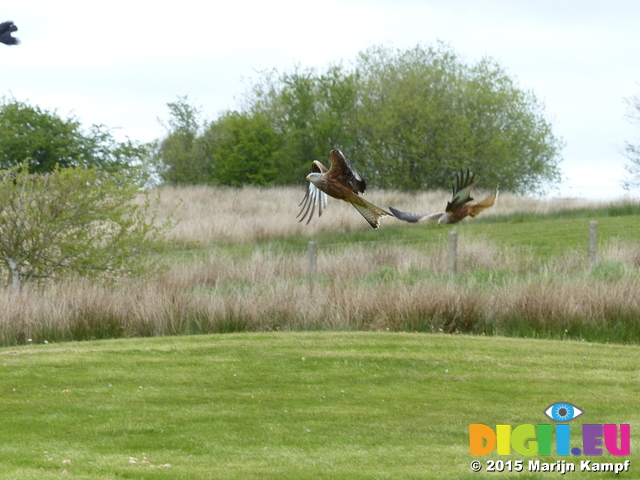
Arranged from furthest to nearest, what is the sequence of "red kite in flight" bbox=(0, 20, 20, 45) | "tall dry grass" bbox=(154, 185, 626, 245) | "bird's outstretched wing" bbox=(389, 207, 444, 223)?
"tall dry grass" bbox=(154, 185, 626, 245), "red kite in flight" bbox=(0, 20, 20, 45), "bird's outstretched wing" bbox=(389, 207, 444, 223)

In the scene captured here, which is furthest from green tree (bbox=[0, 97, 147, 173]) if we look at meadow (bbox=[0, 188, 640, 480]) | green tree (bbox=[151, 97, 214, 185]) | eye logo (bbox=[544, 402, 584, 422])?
eye logo (bbox=[544, 402, 584, 422])

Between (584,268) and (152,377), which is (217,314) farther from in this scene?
(584,268)

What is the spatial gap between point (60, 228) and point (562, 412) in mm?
10513

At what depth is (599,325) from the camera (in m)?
14.7

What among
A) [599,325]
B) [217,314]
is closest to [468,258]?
[599,325]

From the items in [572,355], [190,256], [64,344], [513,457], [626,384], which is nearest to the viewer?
[513,457]

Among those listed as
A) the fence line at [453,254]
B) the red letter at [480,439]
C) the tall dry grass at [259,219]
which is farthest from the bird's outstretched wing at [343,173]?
the tall dry grass at [259,219]

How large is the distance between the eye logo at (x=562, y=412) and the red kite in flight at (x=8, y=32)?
21.4 ft

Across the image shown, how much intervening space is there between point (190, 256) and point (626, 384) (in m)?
13.4

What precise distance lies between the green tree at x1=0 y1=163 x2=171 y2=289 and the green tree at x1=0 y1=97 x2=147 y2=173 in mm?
16449

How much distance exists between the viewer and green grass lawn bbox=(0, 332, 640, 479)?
24.1 ft

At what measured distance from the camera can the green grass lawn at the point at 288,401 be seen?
7.35 metres

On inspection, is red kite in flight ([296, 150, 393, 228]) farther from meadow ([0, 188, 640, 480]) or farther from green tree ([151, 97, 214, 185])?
green tree ([151, 97, 214, 185])

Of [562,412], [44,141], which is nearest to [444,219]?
[562,412]
